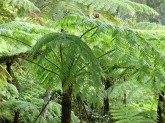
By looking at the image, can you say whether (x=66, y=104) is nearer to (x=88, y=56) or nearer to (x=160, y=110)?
(x=88, y=56)

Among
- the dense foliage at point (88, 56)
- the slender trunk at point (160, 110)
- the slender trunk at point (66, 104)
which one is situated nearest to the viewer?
the dense foliage at point (88, 56)

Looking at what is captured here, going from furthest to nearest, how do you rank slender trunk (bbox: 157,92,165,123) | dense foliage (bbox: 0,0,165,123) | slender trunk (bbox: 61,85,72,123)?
slender trunk (bbox: 157,92,165,123) < slender trunk (bbox: 61,85,72,123) < dense foliage (bbox: 0,0,165,123)

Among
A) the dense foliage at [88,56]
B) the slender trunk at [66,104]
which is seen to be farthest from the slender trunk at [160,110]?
the slender trunk at [66,104]

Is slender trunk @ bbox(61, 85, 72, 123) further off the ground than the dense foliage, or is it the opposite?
the dense foliage

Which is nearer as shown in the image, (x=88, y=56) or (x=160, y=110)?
(x=88, y=56)

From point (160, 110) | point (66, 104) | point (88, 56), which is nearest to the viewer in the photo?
point (88, 56)

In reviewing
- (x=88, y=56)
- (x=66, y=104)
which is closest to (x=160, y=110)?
(x=66, y=104)

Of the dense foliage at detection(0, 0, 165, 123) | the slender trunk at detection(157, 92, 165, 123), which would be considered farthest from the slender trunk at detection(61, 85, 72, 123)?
the slender trunk at detection(157, 92, 165, 123)

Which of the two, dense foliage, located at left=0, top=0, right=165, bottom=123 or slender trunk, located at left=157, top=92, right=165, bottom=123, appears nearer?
dense foliage, located at left=0, top=0, right=165, bottom=123

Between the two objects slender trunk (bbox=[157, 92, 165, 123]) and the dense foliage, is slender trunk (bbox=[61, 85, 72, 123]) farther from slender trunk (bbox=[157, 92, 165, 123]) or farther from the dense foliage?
slender trunk (bbox=[157, 92, 165, 123])

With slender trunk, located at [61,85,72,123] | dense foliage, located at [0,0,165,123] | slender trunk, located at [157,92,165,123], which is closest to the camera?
dense foliage, located at [0,0,165,123]

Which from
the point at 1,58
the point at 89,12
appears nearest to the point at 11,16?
the point at 89,12

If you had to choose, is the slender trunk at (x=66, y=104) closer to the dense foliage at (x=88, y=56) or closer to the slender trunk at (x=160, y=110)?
the dense foliage at (x=88, y=56)

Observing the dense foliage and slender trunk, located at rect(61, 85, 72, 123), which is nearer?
the dense foliage
